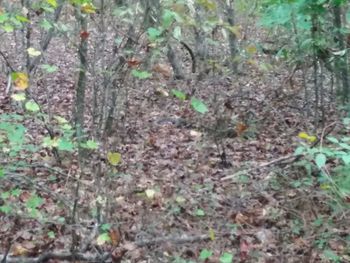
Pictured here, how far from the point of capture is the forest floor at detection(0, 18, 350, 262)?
4375mm

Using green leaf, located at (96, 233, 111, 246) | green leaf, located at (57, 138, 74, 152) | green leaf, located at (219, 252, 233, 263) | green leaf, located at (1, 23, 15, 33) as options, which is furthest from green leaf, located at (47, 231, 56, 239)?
green leaf, located at (1, 23, 15, 33)

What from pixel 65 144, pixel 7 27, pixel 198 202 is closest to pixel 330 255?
pixel 198 202

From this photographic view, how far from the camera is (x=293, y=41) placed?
25.1ft

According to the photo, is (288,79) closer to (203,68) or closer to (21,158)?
(203,68)

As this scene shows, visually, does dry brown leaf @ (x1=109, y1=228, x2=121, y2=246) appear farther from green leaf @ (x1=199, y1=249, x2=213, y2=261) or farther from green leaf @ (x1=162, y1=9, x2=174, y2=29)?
green leaf @ (x1=162, y1=9, x2=174, y2=29)

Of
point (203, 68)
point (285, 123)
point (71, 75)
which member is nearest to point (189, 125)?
point (203, 68)

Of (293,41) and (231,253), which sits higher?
(293,41)

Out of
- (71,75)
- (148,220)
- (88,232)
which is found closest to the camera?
(88,232)

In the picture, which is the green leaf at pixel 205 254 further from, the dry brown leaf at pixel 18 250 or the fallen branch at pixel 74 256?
the dry brown leaf at pixel 18 250

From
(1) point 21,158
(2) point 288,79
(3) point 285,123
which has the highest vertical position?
(2) point 288,79

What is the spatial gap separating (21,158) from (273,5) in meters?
3.43

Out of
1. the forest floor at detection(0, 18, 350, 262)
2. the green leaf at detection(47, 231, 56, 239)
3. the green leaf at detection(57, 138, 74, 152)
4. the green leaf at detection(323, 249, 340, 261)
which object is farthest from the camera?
the green leaf at detection(47, 231, 56, 239)

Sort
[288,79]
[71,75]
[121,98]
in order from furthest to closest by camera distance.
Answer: [71,75] < [288,79] < [121,98]

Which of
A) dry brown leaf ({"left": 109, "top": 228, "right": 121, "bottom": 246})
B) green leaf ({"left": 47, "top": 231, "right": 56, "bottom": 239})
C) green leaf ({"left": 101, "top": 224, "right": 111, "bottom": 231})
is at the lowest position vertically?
green leaf ({"left": 47, "top": 231, "right": 56, "bottom": 239})
